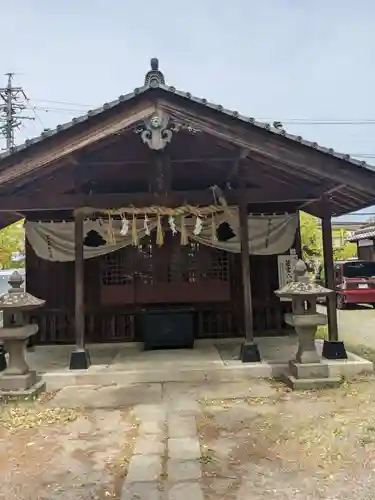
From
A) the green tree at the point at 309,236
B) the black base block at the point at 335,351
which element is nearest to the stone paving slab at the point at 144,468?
the black base block at the point at 335,351

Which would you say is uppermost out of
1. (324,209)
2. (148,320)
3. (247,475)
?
(324,209)

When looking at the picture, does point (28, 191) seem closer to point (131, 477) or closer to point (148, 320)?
point (148, 320)

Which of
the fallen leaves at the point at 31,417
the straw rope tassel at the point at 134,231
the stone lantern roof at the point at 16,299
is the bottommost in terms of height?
the fallen leaves at the point at 31,417

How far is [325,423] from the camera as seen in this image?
16.3 ft

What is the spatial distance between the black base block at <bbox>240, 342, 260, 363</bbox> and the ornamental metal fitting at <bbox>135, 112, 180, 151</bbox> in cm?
341

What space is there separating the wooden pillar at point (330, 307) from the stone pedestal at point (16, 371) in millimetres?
4492

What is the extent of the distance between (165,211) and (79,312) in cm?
219

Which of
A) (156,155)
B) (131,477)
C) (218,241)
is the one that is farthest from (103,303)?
(131,477)

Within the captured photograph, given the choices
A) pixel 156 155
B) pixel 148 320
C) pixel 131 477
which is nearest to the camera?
pixel 131 477

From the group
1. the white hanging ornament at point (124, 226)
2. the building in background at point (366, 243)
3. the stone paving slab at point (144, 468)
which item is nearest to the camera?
the stone paving slab at point (144, 468)

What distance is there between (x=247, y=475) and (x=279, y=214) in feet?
21.5

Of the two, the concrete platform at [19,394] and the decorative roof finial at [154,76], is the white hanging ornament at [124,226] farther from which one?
the concrete platform at [19,394]

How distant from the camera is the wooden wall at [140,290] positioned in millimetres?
9492

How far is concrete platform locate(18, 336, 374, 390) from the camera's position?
6859 mm
